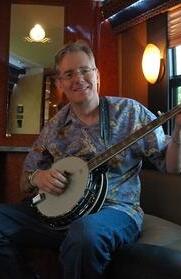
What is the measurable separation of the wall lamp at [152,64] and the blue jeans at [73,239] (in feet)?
4.40

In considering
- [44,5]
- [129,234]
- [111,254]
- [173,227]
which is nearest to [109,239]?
[111,254]

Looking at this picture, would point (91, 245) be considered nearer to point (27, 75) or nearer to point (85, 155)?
point (85, 155)

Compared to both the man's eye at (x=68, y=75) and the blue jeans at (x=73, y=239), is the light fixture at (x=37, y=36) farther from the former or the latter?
the blue jeans at (x=73, y=239)

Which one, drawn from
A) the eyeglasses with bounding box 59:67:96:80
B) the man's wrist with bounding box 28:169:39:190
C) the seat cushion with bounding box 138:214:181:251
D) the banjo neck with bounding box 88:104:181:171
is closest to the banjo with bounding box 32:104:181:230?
the banjo neck with bounding box 88:104:181:171

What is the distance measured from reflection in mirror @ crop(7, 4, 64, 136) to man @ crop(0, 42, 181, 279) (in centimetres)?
82

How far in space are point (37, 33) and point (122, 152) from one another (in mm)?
1394

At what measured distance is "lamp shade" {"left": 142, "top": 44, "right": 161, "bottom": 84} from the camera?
2713 mm

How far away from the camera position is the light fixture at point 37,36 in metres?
2.75

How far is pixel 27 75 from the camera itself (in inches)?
107

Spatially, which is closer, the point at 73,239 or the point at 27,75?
the point at 73,239

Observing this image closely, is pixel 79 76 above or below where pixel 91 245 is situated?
above

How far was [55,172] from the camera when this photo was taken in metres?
1.60

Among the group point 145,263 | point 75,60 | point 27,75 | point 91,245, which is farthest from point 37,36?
point 145,263

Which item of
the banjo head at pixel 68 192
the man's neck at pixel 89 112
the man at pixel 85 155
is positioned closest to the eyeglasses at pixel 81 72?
the man at pixel 85 155
